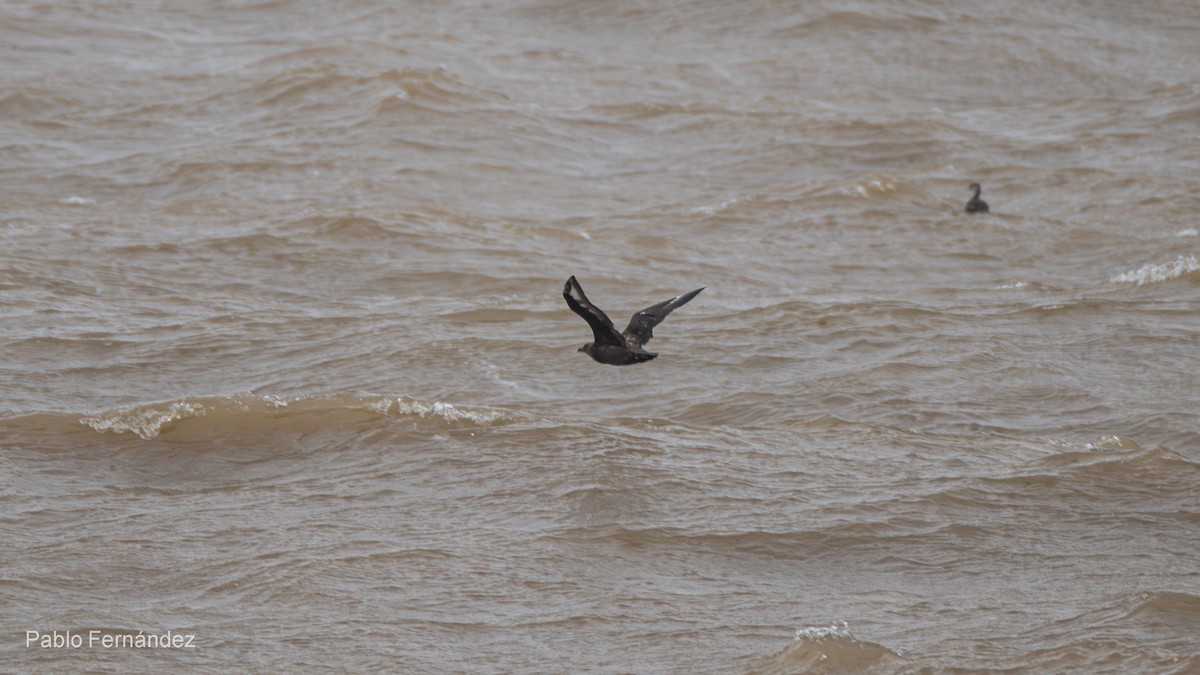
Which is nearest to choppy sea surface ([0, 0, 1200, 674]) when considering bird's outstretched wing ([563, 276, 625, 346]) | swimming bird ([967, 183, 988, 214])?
swimming bird ([967, 183, 988, 214])

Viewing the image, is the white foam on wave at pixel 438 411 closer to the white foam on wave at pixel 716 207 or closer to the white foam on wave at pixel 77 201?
the white foam on wave at pixel 716 207

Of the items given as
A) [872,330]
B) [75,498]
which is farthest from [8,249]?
[872,330]

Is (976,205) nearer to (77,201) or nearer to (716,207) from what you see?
(716,207)

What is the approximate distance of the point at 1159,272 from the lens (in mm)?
14570

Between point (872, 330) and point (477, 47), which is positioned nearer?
point (872, 330)

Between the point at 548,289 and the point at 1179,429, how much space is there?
18.2 feet

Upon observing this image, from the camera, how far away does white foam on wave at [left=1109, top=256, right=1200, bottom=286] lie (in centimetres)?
1446

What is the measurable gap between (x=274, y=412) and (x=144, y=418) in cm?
85

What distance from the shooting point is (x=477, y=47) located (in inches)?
910

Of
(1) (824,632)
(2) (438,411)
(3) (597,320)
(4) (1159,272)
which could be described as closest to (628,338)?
(3) (597,320)

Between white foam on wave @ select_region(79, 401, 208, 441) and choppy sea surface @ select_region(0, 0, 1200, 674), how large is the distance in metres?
0.03

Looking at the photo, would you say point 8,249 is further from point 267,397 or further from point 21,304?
point 267,397

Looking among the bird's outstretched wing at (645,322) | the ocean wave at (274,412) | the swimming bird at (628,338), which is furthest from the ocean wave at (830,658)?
Result: the ocean wave at (274,412)

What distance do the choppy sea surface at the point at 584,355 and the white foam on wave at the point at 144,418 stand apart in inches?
1.3
